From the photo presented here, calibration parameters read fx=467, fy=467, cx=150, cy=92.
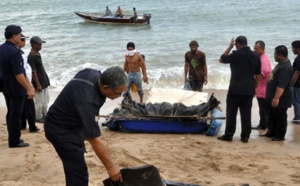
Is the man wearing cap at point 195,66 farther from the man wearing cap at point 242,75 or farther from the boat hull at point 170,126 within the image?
the man wearing cap at point 242,75

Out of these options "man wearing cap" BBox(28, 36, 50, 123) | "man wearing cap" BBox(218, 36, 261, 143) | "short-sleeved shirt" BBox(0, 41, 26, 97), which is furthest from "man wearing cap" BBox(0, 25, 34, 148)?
"man wearing cap" BBox(218, 36, 261, 143)

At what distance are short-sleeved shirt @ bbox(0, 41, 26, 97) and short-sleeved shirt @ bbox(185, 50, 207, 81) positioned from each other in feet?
13.8

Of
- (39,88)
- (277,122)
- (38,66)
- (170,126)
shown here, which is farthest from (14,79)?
(277,122)

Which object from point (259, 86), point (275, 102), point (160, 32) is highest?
point (160, 32)

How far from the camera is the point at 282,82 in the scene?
7023mm

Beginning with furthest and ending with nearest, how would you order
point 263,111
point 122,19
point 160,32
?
point 122,19, point 160,32, point 263,111

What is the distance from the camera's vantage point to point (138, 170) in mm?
4102

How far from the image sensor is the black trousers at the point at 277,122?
7.43 metres

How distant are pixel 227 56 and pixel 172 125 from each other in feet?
5.38

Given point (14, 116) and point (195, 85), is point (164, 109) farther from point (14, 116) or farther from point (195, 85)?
point (14, 116)

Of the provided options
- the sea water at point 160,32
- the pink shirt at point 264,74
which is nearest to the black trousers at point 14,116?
the pink shirt at point 264,74

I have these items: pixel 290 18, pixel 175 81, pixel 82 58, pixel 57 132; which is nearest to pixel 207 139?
pixel 57 132

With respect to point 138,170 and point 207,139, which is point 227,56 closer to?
point 207,139

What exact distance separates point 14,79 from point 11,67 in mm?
167
